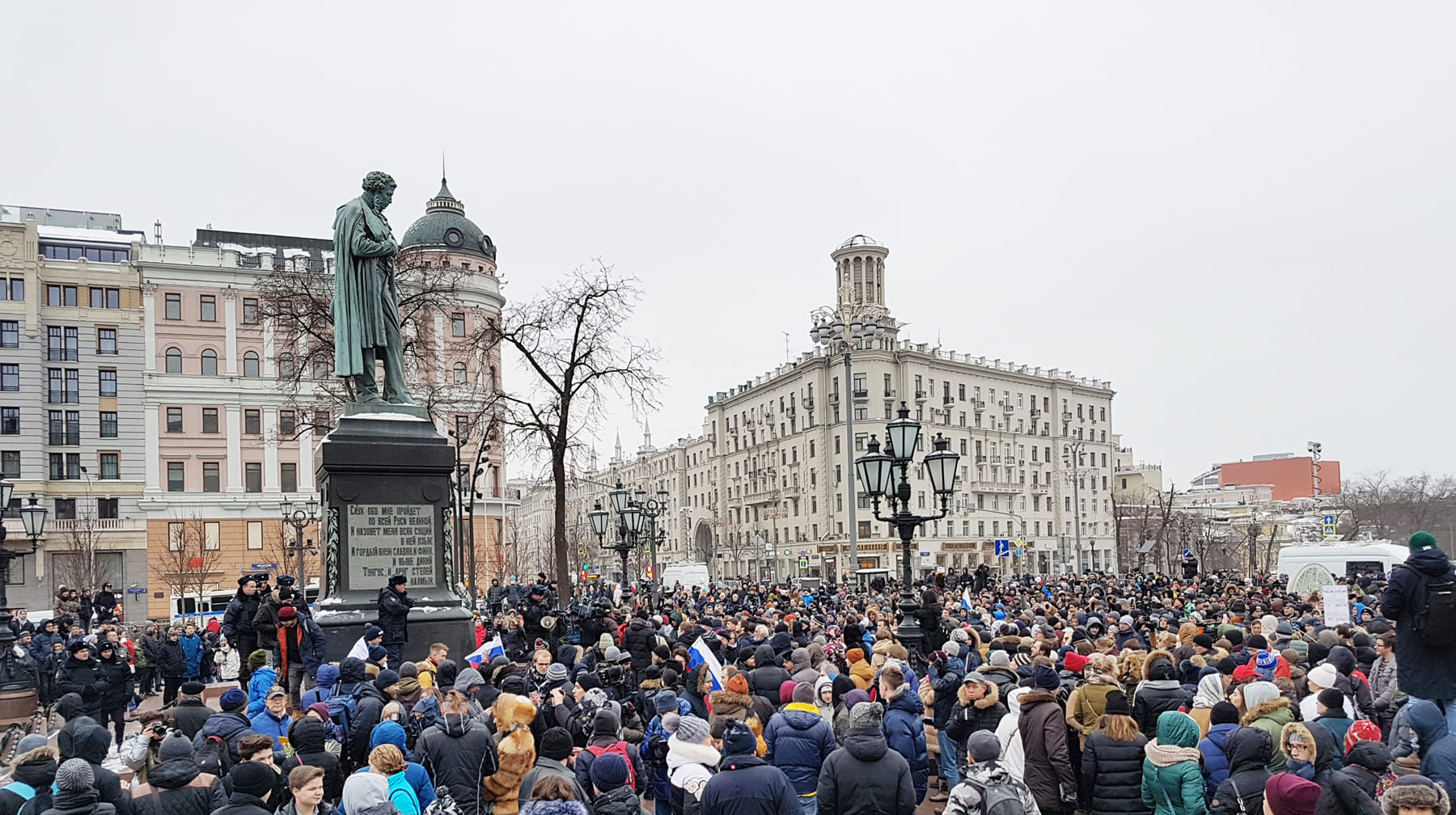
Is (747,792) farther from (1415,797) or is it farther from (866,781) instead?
(1415,797)

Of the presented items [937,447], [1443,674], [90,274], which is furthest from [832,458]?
[1443,674]

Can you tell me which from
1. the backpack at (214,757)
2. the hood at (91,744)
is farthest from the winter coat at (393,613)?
the hood at (91,744)

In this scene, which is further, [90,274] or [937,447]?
[90,274]

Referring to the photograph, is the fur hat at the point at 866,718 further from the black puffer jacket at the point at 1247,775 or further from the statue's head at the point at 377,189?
the statue's head at the point at 377,189

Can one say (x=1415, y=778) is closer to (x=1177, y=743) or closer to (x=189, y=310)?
(x=1177, y=743)

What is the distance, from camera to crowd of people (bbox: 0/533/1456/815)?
6.67 meters

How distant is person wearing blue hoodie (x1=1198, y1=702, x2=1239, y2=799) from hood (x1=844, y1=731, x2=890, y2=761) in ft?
8.80

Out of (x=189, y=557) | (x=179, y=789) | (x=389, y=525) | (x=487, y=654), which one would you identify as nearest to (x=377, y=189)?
(x=389, y=525)

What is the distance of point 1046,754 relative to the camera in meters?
8.51

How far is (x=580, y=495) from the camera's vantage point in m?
144

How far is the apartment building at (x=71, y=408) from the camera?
6000cm

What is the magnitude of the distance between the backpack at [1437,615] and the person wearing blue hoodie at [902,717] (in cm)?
408

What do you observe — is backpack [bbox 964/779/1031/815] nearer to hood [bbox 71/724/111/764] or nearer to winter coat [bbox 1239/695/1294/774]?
→ winter coat [bbox 1239/695/1294/774]

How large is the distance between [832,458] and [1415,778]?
8438 cm
